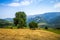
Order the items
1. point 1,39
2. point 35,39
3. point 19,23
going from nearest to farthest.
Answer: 1. point 1,39
2. point 35,39
3. point 19,23

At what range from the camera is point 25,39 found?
18406 millimetres

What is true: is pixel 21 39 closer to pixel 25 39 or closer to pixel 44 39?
pixel 25 39

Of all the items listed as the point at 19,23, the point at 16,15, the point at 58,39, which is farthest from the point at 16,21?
the point at 58,39

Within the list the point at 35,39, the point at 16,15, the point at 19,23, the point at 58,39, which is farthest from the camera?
the point at 16,15

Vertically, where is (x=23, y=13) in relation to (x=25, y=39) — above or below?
above

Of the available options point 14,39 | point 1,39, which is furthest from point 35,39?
point 1,39

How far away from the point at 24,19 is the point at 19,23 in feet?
20.9

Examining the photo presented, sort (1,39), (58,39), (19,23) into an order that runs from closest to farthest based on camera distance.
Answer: (1,39) → (58,39) → (19,23)

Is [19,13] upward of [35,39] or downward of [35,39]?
upward

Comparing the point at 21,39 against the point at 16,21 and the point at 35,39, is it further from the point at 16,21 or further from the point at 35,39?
the point at 16,21

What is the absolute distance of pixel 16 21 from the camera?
48000 mm

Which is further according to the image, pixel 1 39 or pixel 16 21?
pixel 16 21

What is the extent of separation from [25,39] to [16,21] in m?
30.0

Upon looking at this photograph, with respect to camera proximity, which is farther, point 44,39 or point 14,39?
point 44,39
